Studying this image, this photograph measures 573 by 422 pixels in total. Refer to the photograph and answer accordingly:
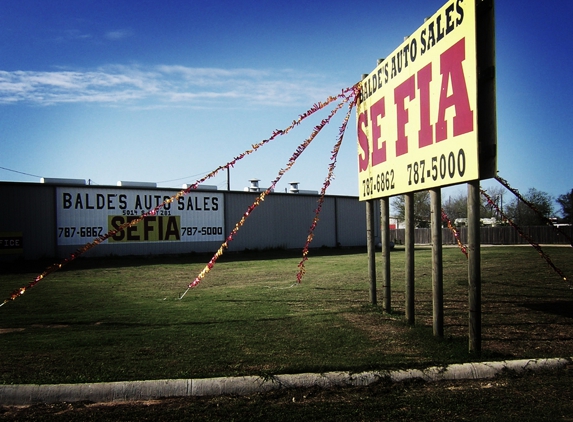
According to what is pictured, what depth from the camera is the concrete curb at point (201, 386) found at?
4840 mm

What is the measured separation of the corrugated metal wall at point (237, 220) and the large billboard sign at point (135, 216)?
15.3 inches

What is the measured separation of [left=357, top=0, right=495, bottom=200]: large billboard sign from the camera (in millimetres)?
6109

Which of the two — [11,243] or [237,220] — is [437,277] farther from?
[237,220]

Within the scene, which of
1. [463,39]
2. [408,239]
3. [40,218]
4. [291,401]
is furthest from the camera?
[40,218]

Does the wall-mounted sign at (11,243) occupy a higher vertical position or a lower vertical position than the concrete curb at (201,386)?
higher

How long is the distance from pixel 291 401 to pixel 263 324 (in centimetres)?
344

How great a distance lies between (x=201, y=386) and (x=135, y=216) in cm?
2712

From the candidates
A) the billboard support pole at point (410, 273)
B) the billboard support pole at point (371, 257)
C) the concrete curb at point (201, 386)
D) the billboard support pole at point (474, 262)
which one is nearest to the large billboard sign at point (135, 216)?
the billboard support pole at point (371, 257)

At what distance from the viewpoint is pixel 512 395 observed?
15.7 feet

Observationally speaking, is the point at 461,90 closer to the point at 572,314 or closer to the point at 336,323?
the point at 336,323

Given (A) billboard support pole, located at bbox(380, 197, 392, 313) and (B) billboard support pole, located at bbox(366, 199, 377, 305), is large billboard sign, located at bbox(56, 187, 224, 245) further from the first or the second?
(A) billboard support pole, located at bbox(380, 197, 392, 313)

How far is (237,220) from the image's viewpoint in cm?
3566

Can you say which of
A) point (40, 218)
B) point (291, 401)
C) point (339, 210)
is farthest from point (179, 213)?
point (291, 401)

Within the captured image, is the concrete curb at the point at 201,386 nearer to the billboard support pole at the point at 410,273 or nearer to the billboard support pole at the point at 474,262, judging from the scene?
the billboard support pole at the point at 474,262
